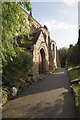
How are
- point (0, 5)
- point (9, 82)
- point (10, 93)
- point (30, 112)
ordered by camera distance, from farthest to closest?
→ point (9, 82) → point (10, 93) → point (30, 112) → point (0, 5)

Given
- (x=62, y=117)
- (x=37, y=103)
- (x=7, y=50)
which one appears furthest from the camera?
(x=37, y=103)

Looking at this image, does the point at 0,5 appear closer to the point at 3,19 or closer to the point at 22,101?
the point at 3,19

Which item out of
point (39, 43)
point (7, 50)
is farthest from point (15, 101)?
point (39, 43)

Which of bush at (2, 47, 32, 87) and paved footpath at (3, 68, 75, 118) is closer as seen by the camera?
paved footpath at (3, 68, 75, 118)

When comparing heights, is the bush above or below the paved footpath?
above

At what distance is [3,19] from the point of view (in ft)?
22.8

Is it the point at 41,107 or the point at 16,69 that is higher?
the point at 16,69

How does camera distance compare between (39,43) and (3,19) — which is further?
(39,43)

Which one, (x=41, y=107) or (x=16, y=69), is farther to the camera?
(x=16, y=69)

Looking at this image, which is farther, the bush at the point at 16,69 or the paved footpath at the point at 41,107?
the bush at the point at 16,69

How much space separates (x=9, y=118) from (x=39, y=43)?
17274 mm

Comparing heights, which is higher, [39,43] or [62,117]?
[39,43]

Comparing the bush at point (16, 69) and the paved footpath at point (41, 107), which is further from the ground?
the bush at point (16, 69)

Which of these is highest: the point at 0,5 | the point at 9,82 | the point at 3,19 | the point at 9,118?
the point at 0,5
